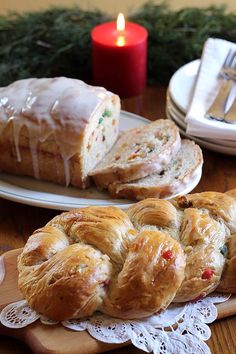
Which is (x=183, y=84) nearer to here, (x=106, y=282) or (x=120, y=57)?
(x=120, y=57)

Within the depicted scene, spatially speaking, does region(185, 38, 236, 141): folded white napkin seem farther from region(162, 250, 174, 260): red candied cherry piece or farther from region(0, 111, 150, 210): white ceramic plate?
region(162, 250, 174, 260): red candied cherry piece

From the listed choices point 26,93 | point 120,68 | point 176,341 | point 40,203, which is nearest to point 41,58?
point 120,68

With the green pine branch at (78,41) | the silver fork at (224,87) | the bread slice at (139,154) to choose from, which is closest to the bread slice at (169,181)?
the bread slice at (139,154)

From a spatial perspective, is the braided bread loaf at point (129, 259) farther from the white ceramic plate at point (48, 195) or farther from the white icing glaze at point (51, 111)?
the white icing glaze at point (51, 111)

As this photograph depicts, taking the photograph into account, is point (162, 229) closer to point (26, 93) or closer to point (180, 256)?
point (180, 256)

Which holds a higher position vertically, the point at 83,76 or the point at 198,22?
the point at 198,22

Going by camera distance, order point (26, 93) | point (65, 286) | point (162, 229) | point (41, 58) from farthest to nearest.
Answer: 1. point (41, 58)
2. point (26, 93)
3. point (162, 229)
4. point (65, 286)
